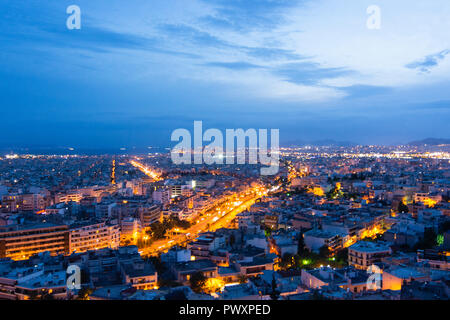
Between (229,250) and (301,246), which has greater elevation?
(229,250)

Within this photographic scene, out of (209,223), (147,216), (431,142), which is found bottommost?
(209,223)

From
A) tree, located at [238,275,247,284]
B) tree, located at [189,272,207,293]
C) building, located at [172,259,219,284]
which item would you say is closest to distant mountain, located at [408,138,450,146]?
tree, located at [238,275,247,284]

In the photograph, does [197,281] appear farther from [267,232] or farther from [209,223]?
[209,223]

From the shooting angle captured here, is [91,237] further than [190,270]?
Yes

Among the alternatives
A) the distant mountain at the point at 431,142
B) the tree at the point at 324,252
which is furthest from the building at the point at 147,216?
the distant mountain at the point at 431,142

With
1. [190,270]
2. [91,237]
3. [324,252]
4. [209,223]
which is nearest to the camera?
[190,270]

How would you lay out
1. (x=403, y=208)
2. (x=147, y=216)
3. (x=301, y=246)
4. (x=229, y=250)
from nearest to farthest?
(x=229, y=250), (x=301, y=246), (x=147, y=216), (x=403, y=208)

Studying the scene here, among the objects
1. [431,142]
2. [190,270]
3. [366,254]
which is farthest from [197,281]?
[431,142]
